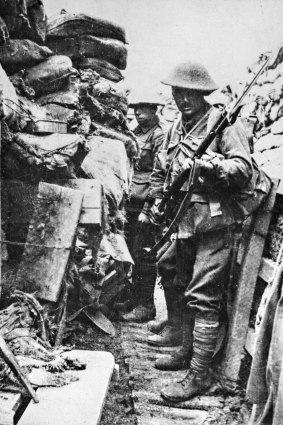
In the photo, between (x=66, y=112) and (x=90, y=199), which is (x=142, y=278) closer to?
(x=90, y=199)

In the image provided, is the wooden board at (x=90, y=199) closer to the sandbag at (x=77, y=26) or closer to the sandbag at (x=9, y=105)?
the sandbag at (x=9, y=105)

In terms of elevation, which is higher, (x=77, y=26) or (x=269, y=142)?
(x=77, y=26)

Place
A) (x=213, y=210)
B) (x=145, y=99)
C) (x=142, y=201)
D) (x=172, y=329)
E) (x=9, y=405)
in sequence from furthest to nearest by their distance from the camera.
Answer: (x=142, y=201) → (x=145, y=99) → (x=172, y=329) → (x=213, y=210) → (x=9, y=405)

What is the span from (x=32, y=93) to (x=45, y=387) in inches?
124

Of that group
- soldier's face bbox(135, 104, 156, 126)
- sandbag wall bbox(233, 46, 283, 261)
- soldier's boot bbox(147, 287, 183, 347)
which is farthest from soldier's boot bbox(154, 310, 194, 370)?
soldier's face bbox(135, 104, 156, 126)

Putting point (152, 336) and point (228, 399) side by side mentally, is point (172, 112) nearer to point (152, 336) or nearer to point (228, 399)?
point (152, 336)

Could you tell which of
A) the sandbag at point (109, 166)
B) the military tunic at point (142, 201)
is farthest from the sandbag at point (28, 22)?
the military tunic at point (142, 201)

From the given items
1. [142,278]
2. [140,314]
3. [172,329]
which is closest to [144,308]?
[140,314]

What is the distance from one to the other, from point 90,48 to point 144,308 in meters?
3.32

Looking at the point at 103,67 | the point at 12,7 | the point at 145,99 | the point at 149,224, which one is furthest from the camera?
the point at 145,99

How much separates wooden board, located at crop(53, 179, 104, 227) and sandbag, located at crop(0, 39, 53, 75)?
1.41 m

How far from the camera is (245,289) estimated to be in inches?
152

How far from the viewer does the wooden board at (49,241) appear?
12.8 ft

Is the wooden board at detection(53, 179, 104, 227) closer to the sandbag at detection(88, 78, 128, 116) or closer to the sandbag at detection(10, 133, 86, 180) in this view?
the sandbag at detection(10, 133, 86, 180)
